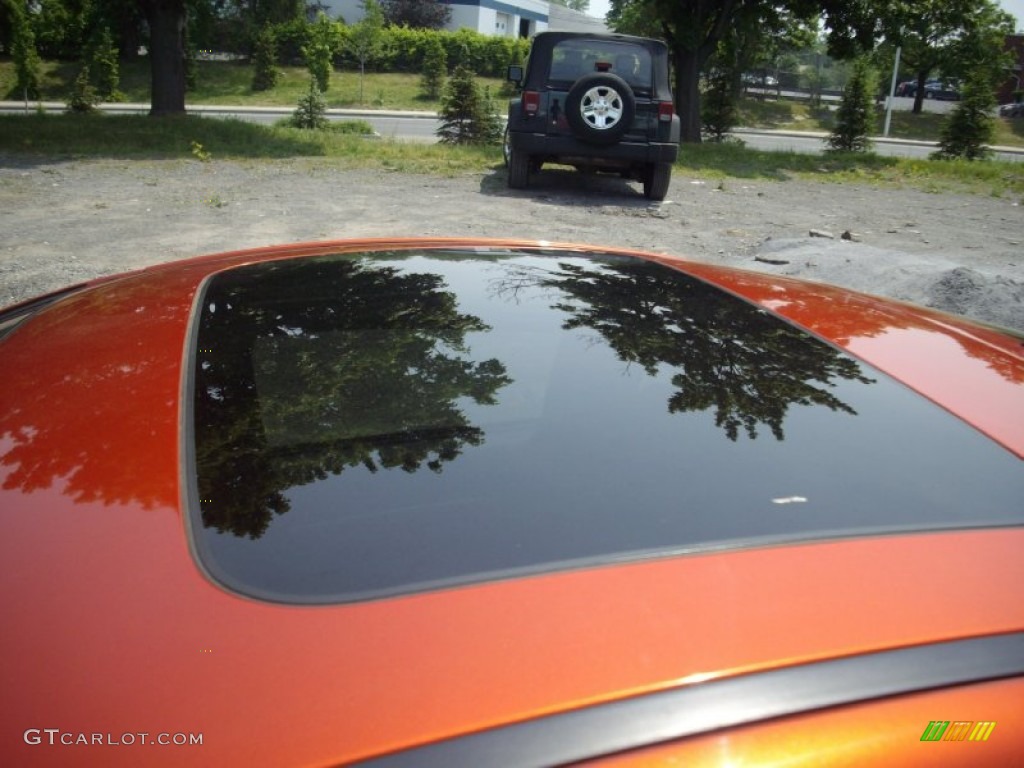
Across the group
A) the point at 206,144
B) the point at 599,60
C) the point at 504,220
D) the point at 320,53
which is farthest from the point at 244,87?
the point at 504,220

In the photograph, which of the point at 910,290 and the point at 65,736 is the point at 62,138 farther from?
the point at 65,736

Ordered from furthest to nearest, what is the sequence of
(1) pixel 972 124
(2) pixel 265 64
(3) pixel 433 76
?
1. (3) pixel 433 76
2. (2) pixel 265 64
3. (1) pixel 972 124

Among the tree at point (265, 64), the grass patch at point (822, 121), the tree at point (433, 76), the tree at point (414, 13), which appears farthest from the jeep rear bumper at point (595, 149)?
the tree at point (414, 13)

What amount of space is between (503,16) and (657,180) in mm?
55101

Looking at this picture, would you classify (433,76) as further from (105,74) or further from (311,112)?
(311,112)

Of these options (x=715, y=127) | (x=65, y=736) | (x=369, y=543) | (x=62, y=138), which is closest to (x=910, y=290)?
(x=369, y=543)

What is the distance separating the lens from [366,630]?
2.93 ft

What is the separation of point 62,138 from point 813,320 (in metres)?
14.4

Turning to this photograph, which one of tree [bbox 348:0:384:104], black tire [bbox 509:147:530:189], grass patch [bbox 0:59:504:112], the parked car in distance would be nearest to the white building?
tree [bbox 348:0:384:104]

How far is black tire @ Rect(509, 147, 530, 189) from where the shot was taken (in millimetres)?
10734

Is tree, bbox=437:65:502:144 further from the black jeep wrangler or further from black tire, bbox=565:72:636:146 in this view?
black tire, bbox=565:72:636:146

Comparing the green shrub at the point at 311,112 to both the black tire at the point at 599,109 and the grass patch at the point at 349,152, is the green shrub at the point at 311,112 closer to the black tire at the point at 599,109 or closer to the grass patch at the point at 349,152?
the grass patch at the point at 349,152

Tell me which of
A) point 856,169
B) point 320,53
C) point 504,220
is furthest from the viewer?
point 320,53

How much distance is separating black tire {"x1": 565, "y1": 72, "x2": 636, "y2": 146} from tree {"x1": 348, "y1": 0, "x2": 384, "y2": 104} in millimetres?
27487
